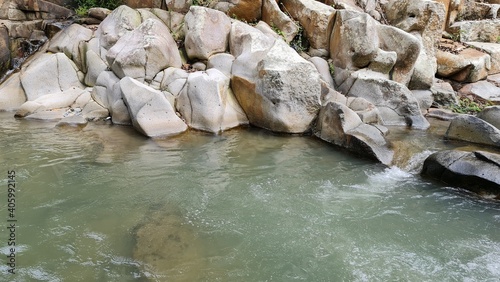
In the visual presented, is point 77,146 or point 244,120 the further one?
point 244,120

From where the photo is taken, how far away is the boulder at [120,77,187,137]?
30.3 ft

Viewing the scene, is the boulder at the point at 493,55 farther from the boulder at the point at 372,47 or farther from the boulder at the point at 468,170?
the boulder at the point at 468,170

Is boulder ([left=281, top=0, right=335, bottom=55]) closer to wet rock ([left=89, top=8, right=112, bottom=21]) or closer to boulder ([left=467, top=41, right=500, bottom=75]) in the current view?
wet rock ([left=89, top=8, right=112, bottom=21])

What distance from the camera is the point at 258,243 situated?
4.95 meters

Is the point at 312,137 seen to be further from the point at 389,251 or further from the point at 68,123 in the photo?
the point at 68,123

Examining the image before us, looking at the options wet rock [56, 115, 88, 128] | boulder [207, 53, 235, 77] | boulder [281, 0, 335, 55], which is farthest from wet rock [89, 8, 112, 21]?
boulder [281, 0, 335, 55]

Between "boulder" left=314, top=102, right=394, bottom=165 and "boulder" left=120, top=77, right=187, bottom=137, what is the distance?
3.40 metres

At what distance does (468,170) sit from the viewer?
6652mm

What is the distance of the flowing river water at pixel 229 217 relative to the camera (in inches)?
174

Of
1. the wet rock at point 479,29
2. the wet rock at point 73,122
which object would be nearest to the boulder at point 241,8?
the wet rock at point 73,122

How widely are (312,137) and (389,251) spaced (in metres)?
5.11

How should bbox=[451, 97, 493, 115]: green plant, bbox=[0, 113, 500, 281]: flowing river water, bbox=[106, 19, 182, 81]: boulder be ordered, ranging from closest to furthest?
bbox=[0, 113, 500, 281]: flowing river water, bbox=[106, 19, 182, 81]: boulder, bbox=[451, 97, 493, 115]: green plant

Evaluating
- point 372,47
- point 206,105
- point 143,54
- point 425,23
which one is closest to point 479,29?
point 425,23

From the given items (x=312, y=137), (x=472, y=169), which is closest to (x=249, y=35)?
(x=312, y=137)
